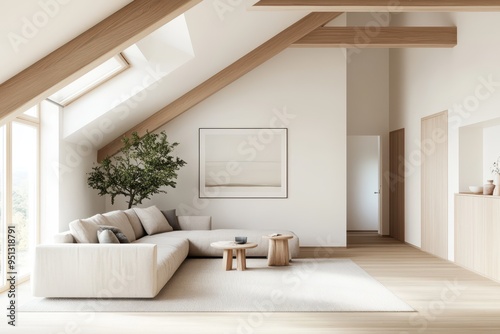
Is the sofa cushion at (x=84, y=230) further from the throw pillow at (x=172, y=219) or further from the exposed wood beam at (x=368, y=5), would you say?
the exposed wood beam at (x=368, y=5)

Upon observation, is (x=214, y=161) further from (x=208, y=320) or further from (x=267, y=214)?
(x=208, y=320)

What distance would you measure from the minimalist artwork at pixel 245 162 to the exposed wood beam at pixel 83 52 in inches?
169

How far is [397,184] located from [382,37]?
10.3 feet

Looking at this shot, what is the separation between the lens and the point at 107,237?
5090 mm

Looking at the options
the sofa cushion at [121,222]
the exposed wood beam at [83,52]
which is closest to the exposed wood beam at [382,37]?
the sofa cushion at [121,222]

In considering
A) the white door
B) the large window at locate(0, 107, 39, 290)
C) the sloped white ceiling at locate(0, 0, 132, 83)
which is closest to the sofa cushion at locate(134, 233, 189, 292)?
the large window at locate(0, 107, 39, 290)

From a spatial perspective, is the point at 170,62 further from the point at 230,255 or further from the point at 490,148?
the point at 490,148

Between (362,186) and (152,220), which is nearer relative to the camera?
(152,220)

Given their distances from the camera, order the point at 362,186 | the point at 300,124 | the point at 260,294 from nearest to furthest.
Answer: the point at 260,294
the point at 300,124
the point at 362,186

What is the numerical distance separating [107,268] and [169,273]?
0.84 metres

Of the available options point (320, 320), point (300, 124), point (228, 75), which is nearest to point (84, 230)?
point (320, 320)

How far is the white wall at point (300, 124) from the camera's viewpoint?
845 centimetres

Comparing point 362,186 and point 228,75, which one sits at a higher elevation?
point 228,75

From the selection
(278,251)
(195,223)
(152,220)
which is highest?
(152,220)
